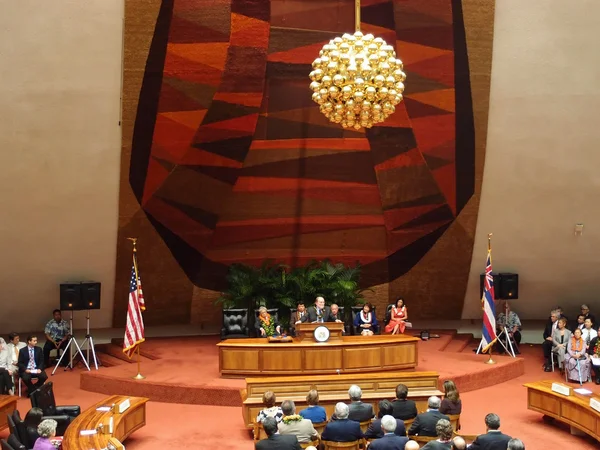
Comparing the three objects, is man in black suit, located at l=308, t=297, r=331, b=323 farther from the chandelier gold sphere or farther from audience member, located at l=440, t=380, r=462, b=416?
the chandelier gold sphere

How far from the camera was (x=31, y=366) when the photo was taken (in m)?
12.1

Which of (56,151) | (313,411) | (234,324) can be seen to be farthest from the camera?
(234,324)

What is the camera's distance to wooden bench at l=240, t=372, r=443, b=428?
9.99m

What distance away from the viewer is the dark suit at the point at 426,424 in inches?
322

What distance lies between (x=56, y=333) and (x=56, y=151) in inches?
143

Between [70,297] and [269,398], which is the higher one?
[70,297]

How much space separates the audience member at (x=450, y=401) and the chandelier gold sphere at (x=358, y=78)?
A: 3475 millimetres

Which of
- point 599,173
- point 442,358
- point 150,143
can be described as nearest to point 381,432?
point 442,358

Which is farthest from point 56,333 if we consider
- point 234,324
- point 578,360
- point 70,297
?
point 578,360

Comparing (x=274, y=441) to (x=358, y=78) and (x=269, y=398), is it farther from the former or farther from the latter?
(x=358, y=78)

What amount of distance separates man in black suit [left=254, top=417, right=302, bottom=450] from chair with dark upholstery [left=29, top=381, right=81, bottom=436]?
327cm

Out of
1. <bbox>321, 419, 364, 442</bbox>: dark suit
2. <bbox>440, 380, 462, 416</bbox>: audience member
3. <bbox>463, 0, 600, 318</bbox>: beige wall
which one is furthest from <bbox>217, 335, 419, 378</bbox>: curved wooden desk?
<bbox>463, 0, 600, 318</bbox>: beige wall

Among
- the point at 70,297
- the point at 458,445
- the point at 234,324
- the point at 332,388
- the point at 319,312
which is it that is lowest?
A: the point at 332,388

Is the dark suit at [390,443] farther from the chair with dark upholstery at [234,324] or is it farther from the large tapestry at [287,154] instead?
the chair with dark upholstery at [234,324]
